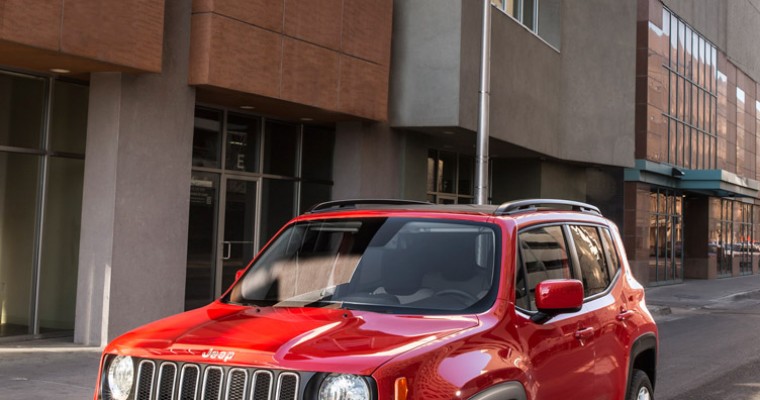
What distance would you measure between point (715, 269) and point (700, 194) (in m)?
3.36

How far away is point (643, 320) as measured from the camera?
6.66 metres

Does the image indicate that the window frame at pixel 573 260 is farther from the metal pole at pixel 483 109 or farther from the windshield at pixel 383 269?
the metal pole at pixel 483 109

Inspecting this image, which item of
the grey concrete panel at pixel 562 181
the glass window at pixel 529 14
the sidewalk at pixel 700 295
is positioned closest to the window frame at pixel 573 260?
the sidewalk at pixel 700 295

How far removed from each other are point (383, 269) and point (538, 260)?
0.92m

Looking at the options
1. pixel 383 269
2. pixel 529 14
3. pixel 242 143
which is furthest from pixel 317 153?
pixel 383 269

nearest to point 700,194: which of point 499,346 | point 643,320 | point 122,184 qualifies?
point 122,184

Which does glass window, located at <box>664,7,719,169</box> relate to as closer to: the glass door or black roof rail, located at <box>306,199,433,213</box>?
the glass door

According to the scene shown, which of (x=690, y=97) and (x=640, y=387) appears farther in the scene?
(x=690, y=97)

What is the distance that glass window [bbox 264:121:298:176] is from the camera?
17.5m

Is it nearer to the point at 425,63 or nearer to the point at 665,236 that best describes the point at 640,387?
the point at 425,63

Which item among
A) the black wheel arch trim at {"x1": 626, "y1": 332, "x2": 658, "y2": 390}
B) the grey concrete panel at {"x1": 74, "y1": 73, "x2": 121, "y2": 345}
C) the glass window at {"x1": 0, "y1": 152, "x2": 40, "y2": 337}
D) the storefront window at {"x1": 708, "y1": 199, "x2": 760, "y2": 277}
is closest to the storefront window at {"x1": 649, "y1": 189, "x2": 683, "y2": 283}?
the storefront window at {"x1": 708, "y1": 199, "x2": 760, "y2": 277}

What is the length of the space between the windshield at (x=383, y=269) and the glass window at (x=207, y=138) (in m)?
10.6

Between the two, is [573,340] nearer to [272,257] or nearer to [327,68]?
[272,257]

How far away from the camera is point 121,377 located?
4.36 m
